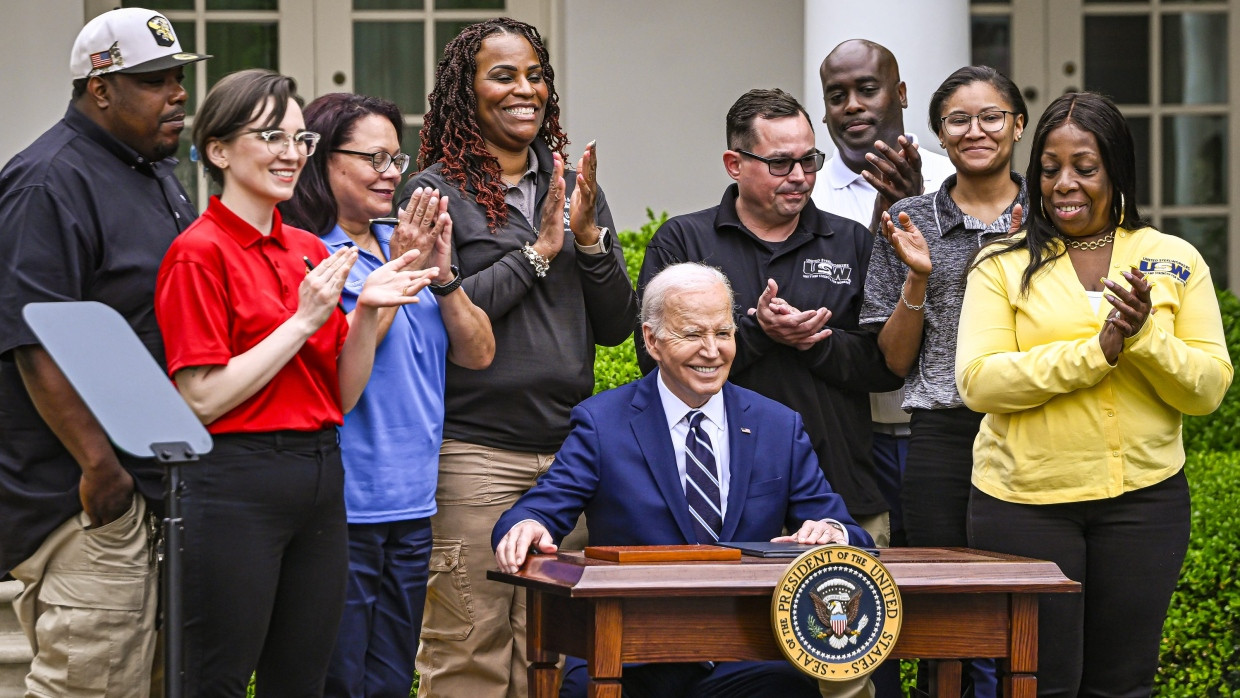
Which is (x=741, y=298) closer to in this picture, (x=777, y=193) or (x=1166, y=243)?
(x=777, y=193)

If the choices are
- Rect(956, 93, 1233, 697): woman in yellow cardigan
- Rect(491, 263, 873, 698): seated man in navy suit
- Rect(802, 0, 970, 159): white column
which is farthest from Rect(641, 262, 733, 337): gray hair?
Rect(802, 0, 970, 159): white column

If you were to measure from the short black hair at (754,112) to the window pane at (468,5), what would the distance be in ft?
14.2

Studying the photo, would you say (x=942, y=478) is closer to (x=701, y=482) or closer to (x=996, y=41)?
(x=701, y=482)

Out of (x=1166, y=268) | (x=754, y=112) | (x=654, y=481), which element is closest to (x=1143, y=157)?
(x=754, y=112)

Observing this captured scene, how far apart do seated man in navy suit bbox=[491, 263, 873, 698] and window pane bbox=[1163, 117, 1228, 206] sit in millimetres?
5768

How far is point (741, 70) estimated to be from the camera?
340 inches

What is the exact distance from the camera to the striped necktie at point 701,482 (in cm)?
414

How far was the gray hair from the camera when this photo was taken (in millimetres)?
4242

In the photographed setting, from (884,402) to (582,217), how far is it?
129 cm

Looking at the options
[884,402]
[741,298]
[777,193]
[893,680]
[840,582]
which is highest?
[777,193]

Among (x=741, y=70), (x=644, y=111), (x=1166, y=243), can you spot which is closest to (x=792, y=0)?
(x=741, y=70)

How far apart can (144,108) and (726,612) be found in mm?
1909

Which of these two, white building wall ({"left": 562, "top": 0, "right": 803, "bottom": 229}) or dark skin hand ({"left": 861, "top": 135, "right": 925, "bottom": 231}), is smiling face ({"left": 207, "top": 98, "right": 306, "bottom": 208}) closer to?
dark skin hand ({"left": 861, "top": 135, "right": 925, "bottom": 231})

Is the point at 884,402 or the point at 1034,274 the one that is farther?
the point at 884,402
